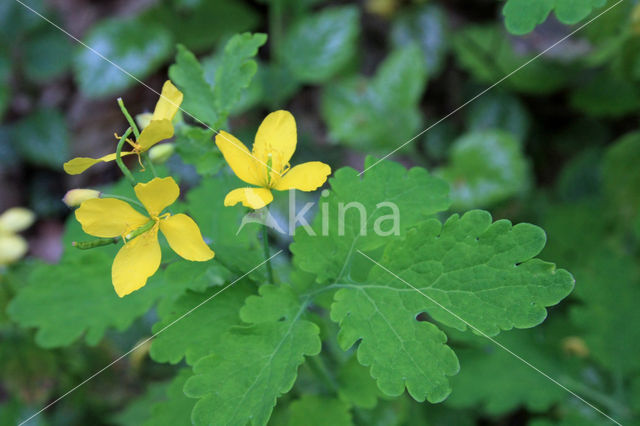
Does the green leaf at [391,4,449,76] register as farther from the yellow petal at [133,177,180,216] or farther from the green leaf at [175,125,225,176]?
the yellow petal at [133,177,180,216]

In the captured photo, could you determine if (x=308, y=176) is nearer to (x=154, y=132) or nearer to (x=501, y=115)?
(x=154, y=132)

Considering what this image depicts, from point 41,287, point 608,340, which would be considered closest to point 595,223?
point 608,340

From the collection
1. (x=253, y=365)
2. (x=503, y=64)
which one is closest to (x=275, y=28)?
(x=503, y=64)

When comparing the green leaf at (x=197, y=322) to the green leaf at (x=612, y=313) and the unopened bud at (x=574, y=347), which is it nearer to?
the green leaf at (x=612, y=313)

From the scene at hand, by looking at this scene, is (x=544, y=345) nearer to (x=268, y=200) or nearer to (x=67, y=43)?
(x=268, y=200)

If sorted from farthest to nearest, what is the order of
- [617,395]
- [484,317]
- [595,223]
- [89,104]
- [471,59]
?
[89,104] < [471,59] < [595,223] < [617,395] < [484,317]

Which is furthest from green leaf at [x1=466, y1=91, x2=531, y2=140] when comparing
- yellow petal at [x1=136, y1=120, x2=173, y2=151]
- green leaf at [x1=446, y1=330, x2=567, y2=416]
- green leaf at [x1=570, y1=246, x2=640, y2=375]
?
yellow petal at [x1=136, y1=120, x2=173, y2=151]

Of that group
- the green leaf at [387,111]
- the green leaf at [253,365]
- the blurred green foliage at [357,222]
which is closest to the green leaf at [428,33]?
the blurred green foliage at [357,222]
